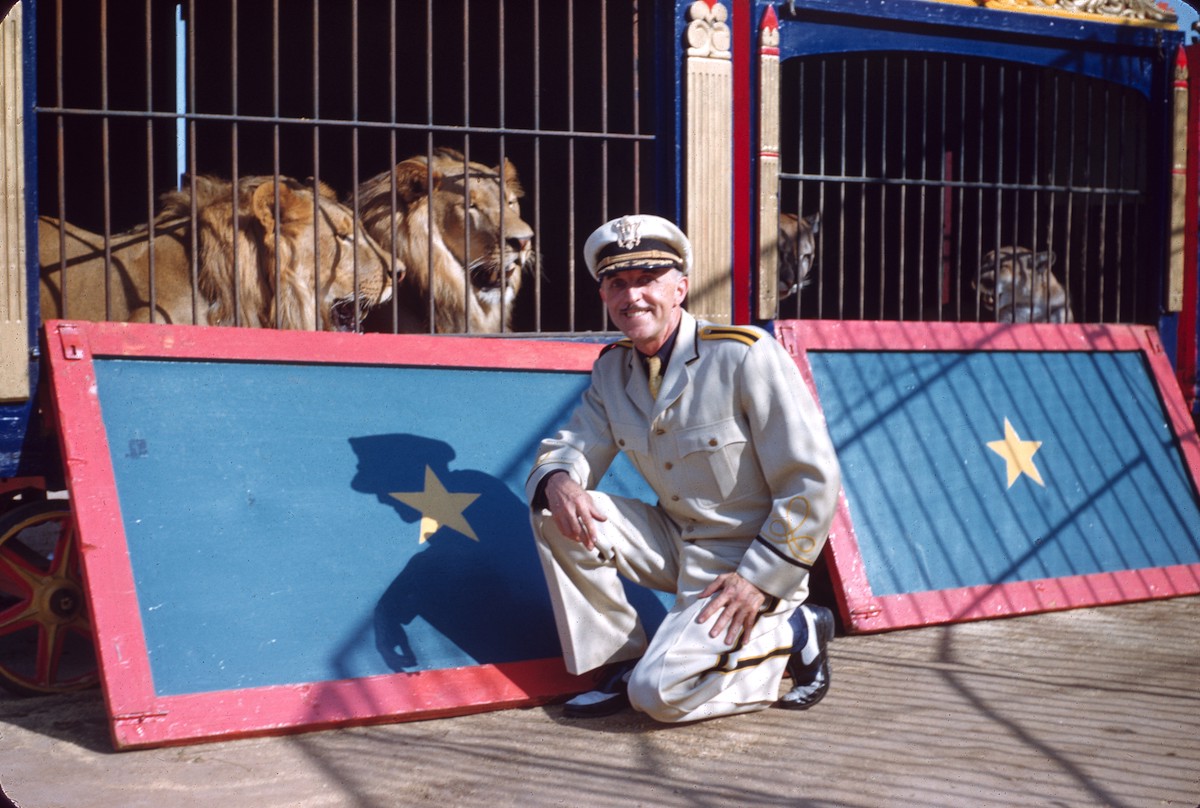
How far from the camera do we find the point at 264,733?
2910 millimetres

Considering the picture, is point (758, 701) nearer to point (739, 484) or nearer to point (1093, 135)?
point (739, 484)

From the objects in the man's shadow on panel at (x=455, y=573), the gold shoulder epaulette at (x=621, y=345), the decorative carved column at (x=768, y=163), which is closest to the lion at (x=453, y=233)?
the decorative carved column at (x=768, y=163)

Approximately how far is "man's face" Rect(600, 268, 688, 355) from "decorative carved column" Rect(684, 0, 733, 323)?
164cm

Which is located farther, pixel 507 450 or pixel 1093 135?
pixel 1093 135

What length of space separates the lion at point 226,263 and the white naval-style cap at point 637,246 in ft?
5.06

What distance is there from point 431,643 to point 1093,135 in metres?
4.93

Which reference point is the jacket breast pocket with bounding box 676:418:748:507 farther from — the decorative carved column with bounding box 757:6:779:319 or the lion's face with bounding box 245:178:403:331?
the lion's face with bounding box 245:178:403:331

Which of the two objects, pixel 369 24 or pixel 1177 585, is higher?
pixel 369 24

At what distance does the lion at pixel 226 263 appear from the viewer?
4562 millimetres

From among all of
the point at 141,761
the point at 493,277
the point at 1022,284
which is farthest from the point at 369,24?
the point at 141,761

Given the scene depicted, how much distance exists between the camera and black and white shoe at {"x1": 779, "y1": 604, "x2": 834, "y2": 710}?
3.15m

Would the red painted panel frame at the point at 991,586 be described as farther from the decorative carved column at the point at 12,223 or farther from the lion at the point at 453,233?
the decorative carved column at the point at 12,223

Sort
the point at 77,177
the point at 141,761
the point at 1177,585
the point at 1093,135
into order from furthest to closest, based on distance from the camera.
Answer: the point at 77,177 < the point at 1093,135 < the point at 1177,585 < the point at 141,761

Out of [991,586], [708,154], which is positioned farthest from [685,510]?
[708,154]
